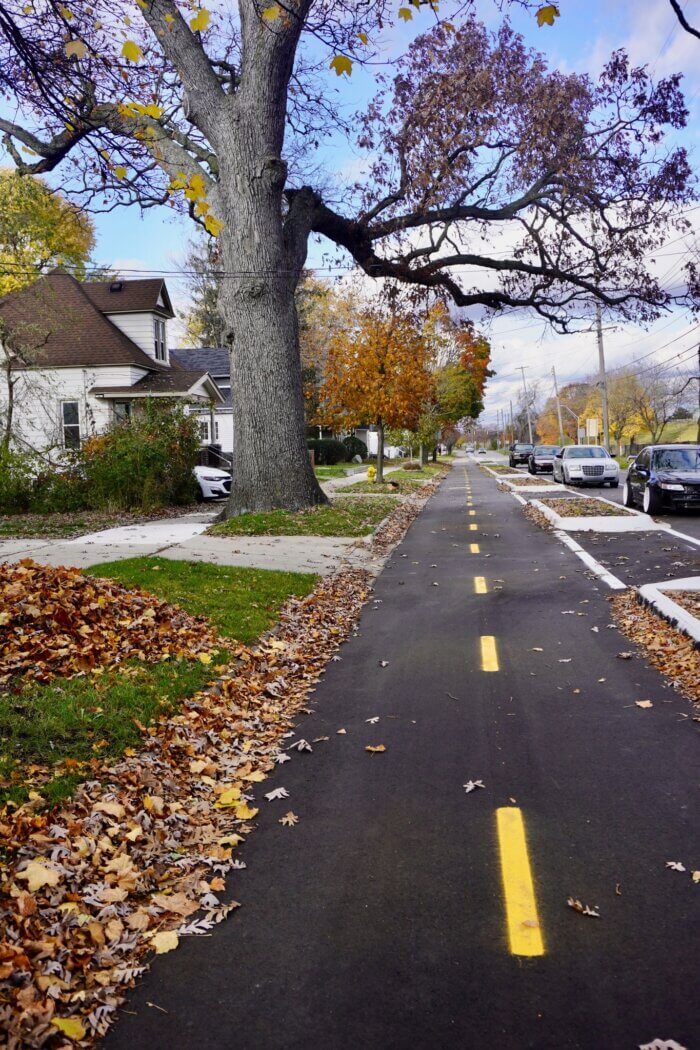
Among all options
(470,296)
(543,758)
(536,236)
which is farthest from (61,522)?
(543,758)

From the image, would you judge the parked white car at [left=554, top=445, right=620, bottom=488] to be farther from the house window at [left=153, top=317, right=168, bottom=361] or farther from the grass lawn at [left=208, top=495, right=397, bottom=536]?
the house window at [left=153, top=317, right=168, bottom=361]

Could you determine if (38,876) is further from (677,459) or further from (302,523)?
(677,459)

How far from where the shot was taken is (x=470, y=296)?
22.7m

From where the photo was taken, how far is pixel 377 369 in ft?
101

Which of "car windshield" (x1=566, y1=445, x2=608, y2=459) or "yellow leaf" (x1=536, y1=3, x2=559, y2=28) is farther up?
"yellow leaf" (x1=536, y1=3, x2=559, y2=28)

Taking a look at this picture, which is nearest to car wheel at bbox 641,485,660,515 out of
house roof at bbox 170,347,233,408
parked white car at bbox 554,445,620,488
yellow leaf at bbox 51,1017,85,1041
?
parked white car at bbox 554,445,620,488

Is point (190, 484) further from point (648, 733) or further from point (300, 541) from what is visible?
point (648, 733)

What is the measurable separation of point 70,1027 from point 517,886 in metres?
1.92

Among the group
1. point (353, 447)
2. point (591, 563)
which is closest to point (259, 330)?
point (591, 563)

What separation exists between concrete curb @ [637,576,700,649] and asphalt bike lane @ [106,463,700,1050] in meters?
0.90

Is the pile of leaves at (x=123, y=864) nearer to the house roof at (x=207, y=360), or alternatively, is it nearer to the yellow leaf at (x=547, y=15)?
the yellow leaf at (x=547, y=15)

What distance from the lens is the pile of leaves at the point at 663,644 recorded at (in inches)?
266

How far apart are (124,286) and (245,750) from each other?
32212mm

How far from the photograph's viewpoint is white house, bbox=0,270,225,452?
30.2m
